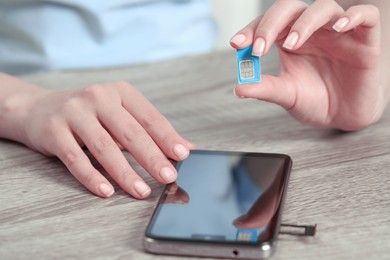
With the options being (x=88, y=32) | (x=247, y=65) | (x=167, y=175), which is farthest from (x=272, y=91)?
→ (x=88, y=32)

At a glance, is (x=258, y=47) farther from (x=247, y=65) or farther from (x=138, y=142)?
(x=138, y=142)

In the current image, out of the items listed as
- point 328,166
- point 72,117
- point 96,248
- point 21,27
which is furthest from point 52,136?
point 21,27

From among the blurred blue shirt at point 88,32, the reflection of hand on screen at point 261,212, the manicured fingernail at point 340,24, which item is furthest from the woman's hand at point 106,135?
the blurred blue shirt at point 88,32

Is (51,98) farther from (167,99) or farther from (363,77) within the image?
(363,77)

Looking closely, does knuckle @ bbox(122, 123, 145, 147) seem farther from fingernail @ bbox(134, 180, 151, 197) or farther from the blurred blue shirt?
the blurred blue shirt

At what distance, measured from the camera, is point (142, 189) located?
0.77 m

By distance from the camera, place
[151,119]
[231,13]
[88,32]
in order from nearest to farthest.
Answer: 1. [151,119]
2. [88,32]
3. [231,13]

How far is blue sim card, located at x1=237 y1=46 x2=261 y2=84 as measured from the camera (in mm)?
810

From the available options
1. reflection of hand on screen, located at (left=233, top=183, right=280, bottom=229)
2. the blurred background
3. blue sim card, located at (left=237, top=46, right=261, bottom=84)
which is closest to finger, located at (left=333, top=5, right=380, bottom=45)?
blue sim card, located at (left=237, top=46, right=261, bottom=84)

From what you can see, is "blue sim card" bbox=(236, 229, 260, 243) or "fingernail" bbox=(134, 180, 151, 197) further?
"fingernail" bbox=(134, 180, 151, 197)

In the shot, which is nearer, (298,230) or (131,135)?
(298,230)

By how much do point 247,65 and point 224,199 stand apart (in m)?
0.17

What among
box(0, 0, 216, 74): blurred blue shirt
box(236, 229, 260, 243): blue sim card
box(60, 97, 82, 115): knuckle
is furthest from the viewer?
box(0, 0, 216, 74): blurred blue shirt

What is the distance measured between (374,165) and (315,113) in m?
0.13
